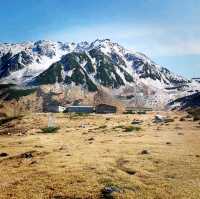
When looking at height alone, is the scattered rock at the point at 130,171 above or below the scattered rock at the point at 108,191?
above

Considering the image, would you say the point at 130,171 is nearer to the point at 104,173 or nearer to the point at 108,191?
the point at 104,173

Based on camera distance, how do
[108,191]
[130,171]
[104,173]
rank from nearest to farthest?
1. [108,191]
2. [104,173]
3. [130,171]

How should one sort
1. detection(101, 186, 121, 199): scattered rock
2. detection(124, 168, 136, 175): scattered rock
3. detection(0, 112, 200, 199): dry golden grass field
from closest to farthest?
detection(101, 186, 121, 199): scattered rock
detection(0, 112, 200, 199): dry golden grass field
detection(124, 168, 136, 175): scattered rock

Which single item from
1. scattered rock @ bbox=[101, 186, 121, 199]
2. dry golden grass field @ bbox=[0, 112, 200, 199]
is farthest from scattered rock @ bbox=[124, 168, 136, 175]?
scattered rock @ bbox=[101, 186, 121, 199]

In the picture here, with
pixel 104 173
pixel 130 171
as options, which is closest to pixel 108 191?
pixel 104 173

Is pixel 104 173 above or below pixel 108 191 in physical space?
above

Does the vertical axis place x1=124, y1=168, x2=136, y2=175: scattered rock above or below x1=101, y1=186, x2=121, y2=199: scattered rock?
above

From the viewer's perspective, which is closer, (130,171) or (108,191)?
(108,191)

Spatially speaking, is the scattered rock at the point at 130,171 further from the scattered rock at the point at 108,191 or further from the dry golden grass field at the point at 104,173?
the scattered rock at the point at 108,191

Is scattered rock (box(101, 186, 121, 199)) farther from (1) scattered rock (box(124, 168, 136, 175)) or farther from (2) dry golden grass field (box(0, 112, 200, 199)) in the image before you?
(1) scattered rock (box(124, 168, 136, 175))

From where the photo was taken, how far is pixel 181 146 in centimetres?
6612

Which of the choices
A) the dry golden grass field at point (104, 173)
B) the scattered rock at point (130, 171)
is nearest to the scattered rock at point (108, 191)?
the dry golden grass field at point (104, 173)

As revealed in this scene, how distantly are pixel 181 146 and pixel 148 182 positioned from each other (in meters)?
27.3

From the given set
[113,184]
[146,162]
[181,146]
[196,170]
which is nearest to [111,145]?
[181,146]
